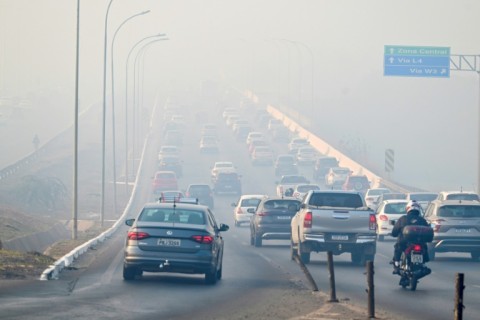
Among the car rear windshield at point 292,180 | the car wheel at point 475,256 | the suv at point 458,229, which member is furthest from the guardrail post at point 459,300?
the car rear windshield at point 292,180

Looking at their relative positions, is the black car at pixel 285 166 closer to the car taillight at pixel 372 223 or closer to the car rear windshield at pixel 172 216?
the car taillight at pixel 372 223

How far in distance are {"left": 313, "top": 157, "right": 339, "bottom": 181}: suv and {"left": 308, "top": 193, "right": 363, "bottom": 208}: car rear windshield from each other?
5598 centimetres

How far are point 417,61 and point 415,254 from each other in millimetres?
46610

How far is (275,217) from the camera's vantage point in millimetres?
37000

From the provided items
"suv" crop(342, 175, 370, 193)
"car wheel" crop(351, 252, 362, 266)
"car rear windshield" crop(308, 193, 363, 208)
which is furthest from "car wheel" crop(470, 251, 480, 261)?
"suv" crop(342, 175, 370, 193)

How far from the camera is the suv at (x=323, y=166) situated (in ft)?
283

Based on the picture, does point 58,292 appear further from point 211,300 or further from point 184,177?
point 184,177

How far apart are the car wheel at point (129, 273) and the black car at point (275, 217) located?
48.0 ft

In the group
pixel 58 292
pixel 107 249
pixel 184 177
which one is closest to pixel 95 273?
pixel 58 292

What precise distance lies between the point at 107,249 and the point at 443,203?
30.4 feet

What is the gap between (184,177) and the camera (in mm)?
89312

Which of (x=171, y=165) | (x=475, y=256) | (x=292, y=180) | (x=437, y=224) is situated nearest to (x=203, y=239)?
(x=437, y=224)

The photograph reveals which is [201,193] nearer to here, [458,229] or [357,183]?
[357,183]

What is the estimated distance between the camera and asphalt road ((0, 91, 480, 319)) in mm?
17609
